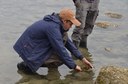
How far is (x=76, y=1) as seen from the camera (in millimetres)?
9125

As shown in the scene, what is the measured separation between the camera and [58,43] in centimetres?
745

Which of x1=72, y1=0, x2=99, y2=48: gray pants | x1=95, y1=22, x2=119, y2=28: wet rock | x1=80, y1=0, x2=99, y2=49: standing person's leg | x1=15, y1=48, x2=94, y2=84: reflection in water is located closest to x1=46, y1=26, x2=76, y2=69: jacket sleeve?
x1=15, y1=48, x2=94, y2=84: reflection in water

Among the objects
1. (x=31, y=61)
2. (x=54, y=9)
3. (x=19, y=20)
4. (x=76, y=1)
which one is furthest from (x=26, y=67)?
(x=54, y=9)

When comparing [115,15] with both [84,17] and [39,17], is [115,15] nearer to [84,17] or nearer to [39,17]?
[39,17]

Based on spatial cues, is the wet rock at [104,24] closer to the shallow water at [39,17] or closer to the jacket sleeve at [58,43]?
the shallow water at [39,17]

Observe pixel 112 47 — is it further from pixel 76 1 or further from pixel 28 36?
pixel 28 36

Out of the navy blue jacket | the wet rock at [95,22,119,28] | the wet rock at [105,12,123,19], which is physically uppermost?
the navy blue jacket

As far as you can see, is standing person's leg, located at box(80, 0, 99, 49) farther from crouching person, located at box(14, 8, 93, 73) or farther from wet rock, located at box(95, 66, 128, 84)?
wet rock, located at box(95, 66, 128, 84)

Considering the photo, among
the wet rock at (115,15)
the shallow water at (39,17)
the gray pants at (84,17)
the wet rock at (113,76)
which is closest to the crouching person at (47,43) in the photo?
the shallow water at (39,17)

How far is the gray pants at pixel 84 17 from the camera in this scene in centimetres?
909

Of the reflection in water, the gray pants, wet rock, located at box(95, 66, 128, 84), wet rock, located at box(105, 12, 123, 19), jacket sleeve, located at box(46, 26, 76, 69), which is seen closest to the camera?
wet rock, located at box(95, 66, 128, 84)

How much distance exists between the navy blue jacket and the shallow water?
0.49 metres

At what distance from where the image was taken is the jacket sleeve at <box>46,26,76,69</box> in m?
7.43

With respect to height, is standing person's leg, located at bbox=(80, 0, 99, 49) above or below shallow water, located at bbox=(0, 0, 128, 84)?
above
